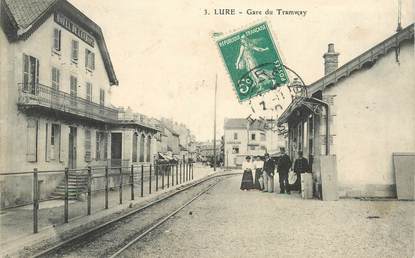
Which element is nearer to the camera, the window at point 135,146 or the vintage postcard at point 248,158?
the vintage postcard at point 248,158

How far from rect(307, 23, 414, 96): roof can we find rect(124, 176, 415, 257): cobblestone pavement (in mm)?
3536

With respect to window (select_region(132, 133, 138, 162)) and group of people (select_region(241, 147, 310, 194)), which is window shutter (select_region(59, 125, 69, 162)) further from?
window (select_region(132, 133, 138, 162))

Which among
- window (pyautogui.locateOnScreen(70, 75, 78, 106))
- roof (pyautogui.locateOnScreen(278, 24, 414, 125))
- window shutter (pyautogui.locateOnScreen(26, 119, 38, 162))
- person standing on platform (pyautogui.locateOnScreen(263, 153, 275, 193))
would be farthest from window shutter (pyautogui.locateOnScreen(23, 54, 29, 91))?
roof (pyautogui.locateOnScreen(278, 24, 414, 125))

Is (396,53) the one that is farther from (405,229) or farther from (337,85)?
(405,229)

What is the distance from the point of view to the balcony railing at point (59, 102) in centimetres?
1420

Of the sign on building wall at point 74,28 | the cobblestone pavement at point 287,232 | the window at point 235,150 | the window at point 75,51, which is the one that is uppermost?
the sign on building wall at point 74,28

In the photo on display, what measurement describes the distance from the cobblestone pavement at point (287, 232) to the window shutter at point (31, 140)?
6.13m

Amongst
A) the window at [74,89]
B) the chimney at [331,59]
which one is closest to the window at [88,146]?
the window at [74,89]

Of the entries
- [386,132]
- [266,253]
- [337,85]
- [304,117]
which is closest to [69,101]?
[304,117]

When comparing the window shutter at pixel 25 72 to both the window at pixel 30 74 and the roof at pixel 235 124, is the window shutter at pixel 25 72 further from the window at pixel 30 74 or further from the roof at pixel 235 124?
the roof at pixel 235 124

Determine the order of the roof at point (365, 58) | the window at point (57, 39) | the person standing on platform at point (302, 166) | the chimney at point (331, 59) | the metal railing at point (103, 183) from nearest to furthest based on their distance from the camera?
1. the metal railing at point (103, 183)
2. the roof at point (365, 58)
3. the person standing on platform at point (302, 166)
4. the chimney at point (331, 59)
5. the window at point (57, 39)

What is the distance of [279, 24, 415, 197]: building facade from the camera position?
42.2 ft

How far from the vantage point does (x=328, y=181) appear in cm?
1257

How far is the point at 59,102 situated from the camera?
17.3m
